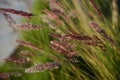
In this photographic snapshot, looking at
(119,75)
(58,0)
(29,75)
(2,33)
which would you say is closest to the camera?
(119,75)

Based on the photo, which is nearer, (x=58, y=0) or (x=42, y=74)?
(x=58, y=0)

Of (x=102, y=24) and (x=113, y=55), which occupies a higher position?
(x=102, y=24)

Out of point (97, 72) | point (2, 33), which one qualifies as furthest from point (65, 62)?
point (2, 33)

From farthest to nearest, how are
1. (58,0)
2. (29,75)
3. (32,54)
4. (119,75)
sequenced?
(29,75), (32,54), (58,0), (119,75)

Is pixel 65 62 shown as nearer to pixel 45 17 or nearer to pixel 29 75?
pixel 45 17

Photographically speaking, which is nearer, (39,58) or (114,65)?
(114,65)

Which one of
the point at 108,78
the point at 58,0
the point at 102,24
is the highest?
the point at 58,0

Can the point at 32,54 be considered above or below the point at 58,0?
below

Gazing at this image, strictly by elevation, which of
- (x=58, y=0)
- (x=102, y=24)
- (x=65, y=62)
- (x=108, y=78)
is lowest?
(x=108, y=78)

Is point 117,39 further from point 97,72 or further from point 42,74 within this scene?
point 42,74

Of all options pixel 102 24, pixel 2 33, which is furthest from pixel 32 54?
pixel 2 33
